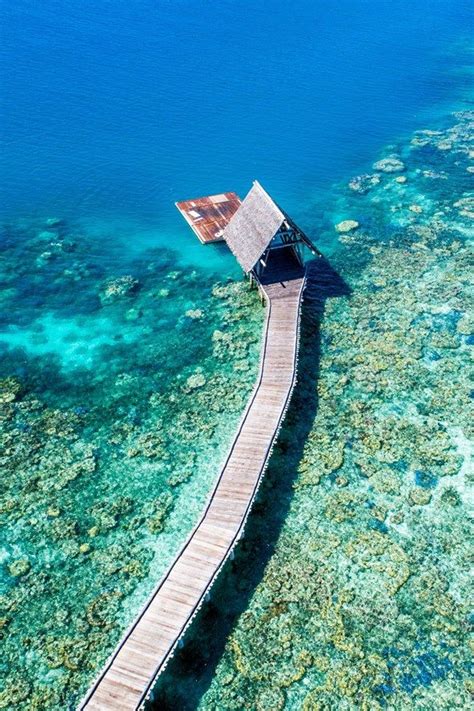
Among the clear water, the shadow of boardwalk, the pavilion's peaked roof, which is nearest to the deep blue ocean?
the clear water

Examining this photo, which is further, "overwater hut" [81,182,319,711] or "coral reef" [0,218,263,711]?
"coral reef" [0,218,263,711]

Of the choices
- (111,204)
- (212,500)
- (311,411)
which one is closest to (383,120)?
Answer: (111,204)

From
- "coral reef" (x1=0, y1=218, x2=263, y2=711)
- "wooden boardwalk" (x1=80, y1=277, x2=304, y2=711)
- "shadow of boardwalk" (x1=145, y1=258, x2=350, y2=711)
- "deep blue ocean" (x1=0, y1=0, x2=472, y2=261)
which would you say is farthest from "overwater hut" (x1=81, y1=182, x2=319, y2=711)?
"deep blue ocean" (x1=0, y1=0, x2=472, y2=261)

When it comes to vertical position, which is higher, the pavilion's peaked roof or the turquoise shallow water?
the pavilion's peaked roof

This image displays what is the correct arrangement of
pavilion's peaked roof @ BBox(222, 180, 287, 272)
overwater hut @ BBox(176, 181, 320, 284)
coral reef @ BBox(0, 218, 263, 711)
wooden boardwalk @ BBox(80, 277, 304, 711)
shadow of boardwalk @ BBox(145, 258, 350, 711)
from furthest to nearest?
overwater hut @ BBox(176, 181, 320, 284), pavilion's peaked roof @ BBox(222, 180, 287, 272), coral reef @ BBox(0, 218, 263, 711), shadow of boardwalk @ BBox(145, 258, 350, 711), wooden boardwalk @ BBox(80, 277, 304, 711)

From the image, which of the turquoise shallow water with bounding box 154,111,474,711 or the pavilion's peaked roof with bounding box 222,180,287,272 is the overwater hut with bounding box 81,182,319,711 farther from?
the turquoise shallow water with bounding box 154,111,474,711

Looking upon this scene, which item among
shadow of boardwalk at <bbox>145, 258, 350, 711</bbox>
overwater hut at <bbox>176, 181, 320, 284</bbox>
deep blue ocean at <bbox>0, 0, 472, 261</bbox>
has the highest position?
deep blue ocean at <bbox>0, 0, 472, 261</bbox>

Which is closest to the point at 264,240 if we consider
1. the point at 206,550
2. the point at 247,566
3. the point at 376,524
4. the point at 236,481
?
the point at 236,481

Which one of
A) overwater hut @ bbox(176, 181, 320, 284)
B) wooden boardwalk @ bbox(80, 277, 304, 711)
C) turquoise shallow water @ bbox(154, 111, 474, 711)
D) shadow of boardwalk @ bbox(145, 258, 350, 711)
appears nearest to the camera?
wooden boardwalk @ bbox(80, 277, 304, 711)
